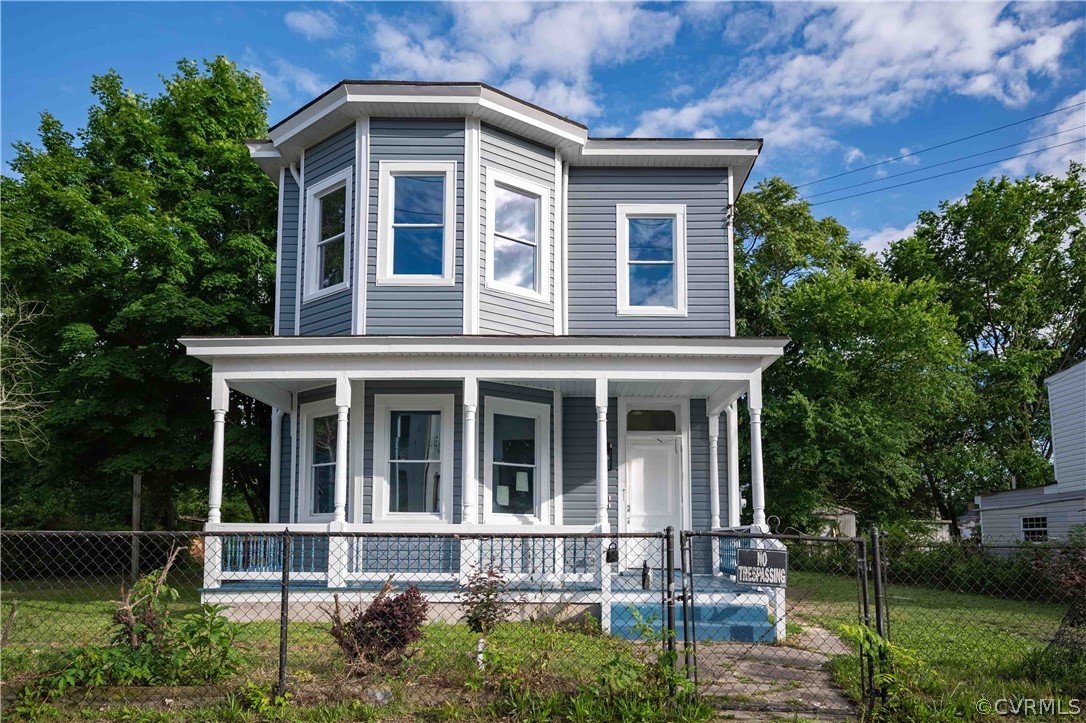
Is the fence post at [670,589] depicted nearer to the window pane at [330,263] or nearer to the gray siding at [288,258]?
the window pane at [330,263]

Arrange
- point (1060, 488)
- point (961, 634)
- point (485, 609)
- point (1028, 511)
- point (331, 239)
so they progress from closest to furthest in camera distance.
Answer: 1. point (485, 609)
2. point (961, 634)
3. point (331, 239)
4. point (1060, 488)
5. point (1028, 511)

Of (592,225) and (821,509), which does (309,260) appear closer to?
(592,225)

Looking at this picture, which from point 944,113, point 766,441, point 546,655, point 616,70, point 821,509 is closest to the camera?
point 546,655

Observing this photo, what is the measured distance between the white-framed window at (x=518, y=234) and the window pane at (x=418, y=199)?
0.74 meters

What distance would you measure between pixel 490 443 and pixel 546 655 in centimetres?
595

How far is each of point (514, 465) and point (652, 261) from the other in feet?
13.3

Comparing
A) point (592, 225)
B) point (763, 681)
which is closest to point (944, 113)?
point (592, 225)

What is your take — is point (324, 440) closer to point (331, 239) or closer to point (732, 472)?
point (331, 239)

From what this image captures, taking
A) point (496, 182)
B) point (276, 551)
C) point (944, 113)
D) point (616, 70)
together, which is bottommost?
point (276, 551)

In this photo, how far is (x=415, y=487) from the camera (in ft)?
37.2

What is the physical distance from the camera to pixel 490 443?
37.9 ft

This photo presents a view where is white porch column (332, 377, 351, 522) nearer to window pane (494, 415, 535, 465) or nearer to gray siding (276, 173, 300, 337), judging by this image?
window pane (494, 415, 535, 465)

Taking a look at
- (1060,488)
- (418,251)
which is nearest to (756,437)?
(418,251)

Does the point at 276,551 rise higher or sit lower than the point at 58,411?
lower
